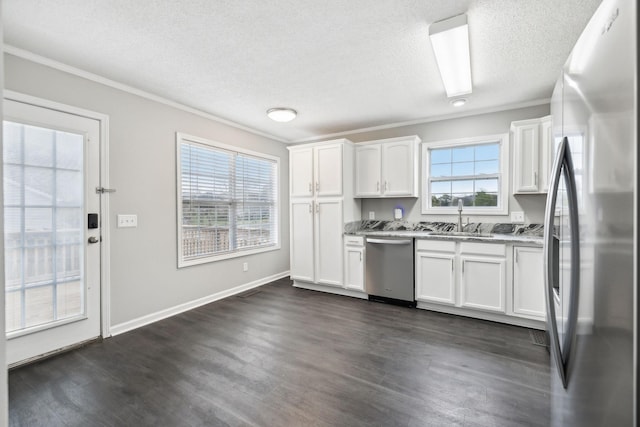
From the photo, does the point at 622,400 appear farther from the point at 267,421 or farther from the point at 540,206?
the point at 540,206

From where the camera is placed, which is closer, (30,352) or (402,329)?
(30,352)

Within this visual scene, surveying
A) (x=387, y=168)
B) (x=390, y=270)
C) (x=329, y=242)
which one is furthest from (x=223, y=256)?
(x=387, y=168)

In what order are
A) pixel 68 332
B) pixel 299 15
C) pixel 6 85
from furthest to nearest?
1. pixel 68 332
2. pixel 6 85
3. pixel 299 15

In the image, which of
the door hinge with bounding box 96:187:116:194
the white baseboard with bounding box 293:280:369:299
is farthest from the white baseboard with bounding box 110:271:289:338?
the door hinge with bounding box 96:187:116:194

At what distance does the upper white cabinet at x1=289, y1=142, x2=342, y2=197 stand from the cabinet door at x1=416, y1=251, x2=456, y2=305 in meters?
1.46

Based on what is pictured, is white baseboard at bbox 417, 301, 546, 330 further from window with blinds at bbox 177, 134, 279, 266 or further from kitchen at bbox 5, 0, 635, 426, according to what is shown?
window with blinds at bbox 177, 134, 279, 266

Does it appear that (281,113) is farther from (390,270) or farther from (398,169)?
(390,270)

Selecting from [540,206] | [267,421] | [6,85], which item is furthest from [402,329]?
[6,85]

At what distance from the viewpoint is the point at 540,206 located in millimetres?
3383

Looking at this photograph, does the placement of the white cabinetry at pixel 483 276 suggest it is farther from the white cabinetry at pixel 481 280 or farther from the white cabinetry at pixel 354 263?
the white cabinetry at pixel 354 263

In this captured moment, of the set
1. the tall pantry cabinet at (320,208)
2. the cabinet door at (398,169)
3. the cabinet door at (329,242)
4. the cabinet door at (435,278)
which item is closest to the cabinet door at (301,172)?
the tall pantry cabinet at (320,208)

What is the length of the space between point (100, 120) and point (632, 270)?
3.58 metres

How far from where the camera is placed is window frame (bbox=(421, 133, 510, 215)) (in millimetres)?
3562

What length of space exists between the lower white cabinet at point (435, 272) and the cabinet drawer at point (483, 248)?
12 centimetres
